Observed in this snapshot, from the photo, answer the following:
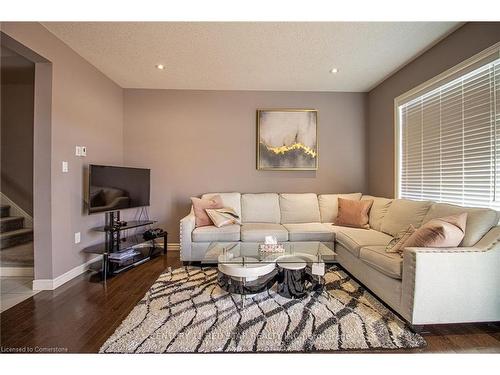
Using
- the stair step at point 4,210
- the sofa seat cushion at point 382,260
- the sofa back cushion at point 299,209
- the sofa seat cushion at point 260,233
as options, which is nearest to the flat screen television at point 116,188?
the sofa seat cushion at point 260,233

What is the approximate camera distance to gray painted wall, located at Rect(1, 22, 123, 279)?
2.30 m

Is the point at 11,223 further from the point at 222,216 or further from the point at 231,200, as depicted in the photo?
the point at 231,200

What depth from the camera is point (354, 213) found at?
122 inches

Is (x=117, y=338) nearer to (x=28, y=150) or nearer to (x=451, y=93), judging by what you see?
(x=28, y=150)

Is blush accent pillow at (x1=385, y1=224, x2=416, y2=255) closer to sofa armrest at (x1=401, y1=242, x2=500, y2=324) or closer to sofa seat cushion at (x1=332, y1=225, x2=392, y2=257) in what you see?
sofa seat cushion at (x1=332, y1=225, x2=392, y2=257)

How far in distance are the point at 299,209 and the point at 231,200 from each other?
3.47ft

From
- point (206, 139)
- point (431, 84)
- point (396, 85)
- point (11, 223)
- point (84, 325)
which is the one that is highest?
point (396, 85)

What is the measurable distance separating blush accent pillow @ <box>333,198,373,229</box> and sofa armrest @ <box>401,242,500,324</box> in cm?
138

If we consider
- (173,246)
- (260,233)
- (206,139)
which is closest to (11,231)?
(173,246)

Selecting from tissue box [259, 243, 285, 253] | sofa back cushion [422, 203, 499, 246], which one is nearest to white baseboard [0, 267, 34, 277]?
tissue box [259, 243, 285, 253]

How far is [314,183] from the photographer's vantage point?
3.84 m

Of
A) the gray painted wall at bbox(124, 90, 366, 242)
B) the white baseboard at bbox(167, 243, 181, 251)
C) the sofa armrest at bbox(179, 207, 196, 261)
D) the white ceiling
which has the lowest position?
the white baseboard at bbox(167, 243, 181, 251)
